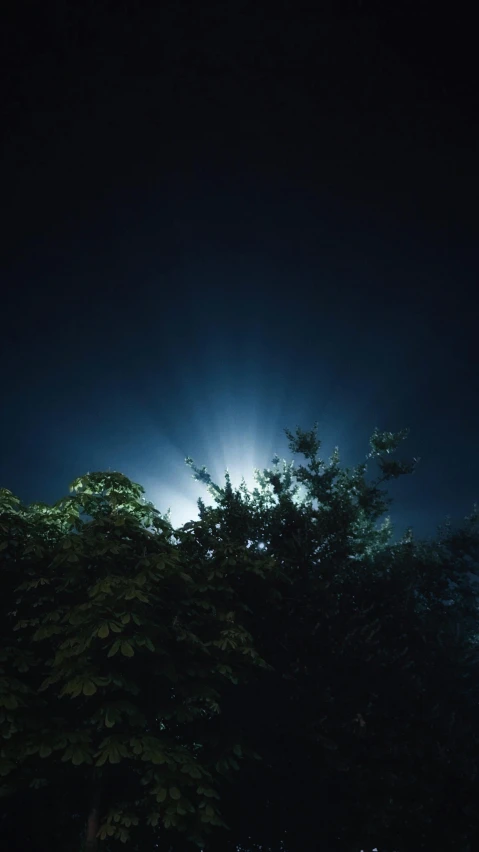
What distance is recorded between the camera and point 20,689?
877 cm

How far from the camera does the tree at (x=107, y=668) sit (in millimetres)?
8773

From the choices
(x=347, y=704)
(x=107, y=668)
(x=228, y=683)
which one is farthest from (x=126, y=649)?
(x=347, y=704)

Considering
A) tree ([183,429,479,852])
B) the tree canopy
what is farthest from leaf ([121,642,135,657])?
tree ([183,429,479,852])

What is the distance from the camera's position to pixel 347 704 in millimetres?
12812

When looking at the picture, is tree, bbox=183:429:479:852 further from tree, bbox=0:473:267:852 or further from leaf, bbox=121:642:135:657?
leaf, bbox=121:642:135:657

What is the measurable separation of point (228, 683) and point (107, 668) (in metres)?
3.77

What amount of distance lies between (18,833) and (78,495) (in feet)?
20.6

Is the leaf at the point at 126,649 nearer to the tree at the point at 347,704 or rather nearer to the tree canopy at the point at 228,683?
the tree canopy at the point at 228,683

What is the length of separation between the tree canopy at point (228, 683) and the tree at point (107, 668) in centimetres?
4

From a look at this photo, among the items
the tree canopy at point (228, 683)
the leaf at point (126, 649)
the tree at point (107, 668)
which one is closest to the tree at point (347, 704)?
the tree canopy at point (228, 683)

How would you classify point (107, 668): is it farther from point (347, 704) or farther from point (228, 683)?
point (347, 704)

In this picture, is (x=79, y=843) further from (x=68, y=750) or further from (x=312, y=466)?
(x=312, y=466)

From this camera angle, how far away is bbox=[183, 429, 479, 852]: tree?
39.5 ft

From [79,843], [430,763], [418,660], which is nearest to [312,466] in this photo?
[418,660]
